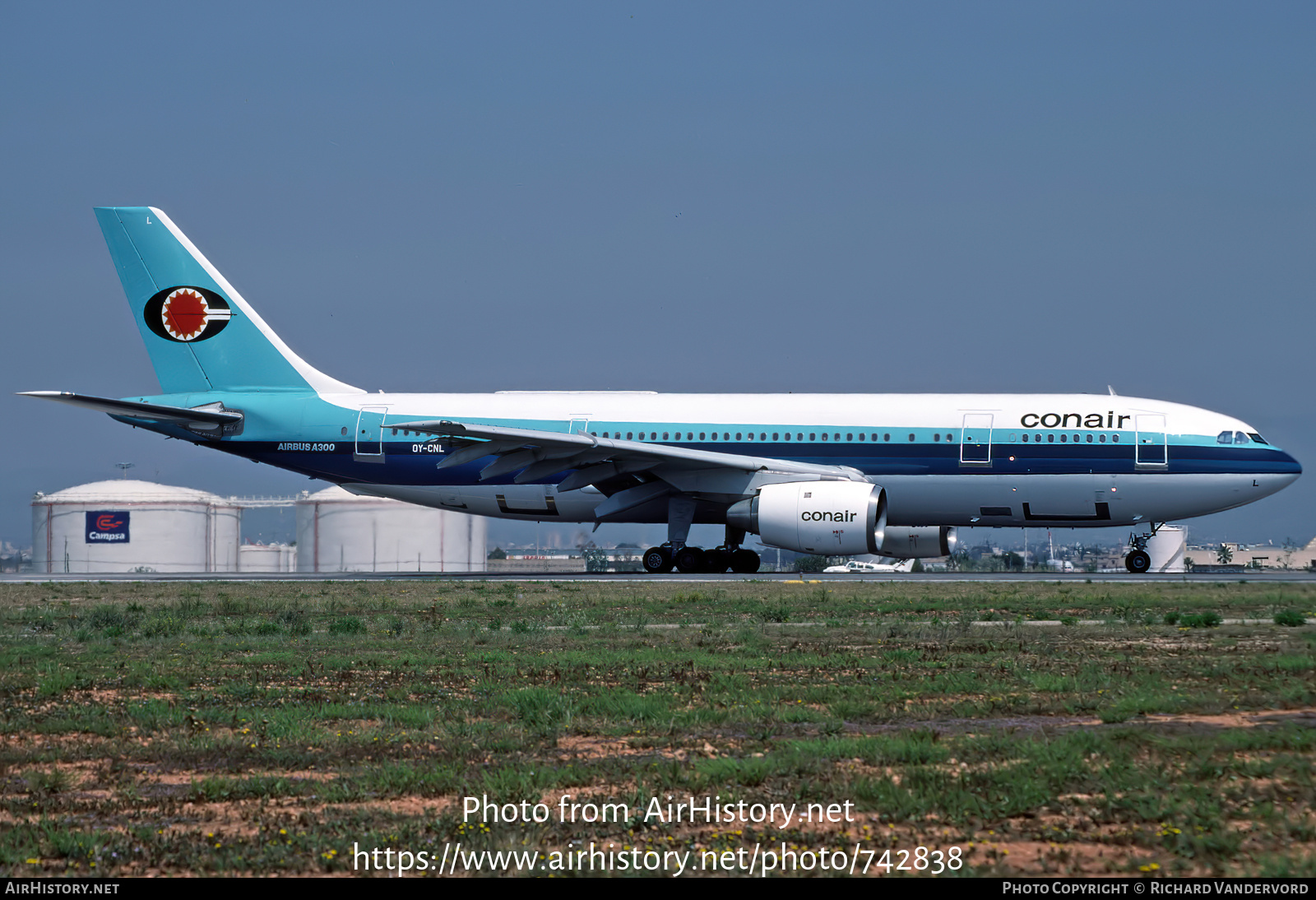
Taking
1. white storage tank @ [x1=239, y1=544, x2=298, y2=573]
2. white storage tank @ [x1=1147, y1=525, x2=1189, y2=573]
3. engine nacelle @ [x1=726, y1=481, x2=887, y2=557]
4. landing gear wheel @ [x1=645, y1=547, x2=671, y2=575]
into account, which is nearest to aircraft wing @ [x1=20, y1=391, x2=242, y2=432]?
landing gear wheel @ [x1=645, y1=547, x2=671, y2=575]

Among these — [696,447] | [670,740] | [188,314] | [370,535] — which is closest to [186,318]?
[188,314]

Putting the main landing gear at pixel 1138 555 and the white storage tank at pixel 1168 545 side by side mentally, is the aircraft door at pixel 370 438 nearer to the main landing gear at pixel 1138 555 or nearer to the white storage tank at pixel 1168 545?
the main landing gear at pixel 1138 555

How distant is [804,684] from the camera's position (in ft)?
31.3

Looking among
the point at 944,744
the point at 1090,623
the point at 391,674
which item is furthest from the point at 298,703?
the point at 1090,623

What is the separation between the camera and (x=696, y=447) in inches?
1088

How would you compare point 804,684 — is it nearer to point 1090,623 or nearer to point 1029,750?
point 1029,750

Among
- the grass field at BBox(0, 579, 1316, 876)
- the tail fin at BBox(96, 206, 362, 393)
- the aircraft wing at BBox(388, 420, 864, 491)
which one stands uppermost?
the tail fin at BBox(96, 206, 362, 393)

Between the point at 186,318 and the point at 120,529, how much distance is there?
131ft

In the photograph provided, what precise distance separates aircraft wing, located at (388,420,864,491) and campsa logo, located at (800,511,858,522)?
1963mm

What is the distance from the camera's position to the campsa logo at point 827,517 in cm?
2458

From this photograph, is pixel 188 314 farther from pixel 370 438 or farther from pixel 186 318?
pixel 370 438

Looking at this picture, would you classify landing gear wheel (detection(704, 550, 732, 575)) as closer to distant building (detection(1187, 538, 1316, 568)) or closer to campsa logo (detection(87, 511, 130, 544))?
campsa logo (detection(87, 511, 130, 544))

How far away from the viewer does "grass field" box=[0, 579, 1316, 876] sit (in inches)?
204
